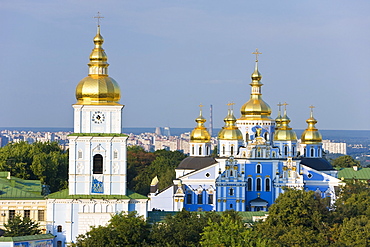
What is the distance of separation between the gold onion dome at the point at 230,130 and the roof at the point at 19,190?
17.3 meters

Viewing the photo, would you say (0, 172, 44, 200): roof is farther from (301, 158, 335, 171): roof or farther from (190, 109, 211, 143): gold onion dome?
(301, 158, 335, 171): roof

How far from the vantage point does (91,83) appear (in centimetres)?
4447

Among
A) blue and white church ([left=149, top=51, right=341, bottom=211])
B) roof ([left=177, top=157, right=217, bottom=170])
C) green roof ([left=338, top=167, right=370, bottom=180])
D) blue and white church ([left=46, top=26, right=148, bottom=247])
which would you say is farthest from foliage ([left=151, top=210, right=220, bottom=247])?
green roof ([left=338, top=167, right=370, bottom=180])

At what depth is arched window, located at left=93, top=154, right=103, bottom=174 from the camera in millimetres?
44000

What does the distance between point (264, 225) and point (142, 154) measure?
44391 mm

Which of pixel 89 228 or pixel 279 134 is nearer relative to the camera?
pixel 89 228

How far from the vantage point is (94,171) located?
4397 centimetres

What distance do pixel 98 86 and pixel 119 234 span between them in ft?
25.7

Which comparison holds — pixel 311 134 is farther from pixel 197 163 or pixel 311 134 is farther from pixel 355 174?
pixel 197 163

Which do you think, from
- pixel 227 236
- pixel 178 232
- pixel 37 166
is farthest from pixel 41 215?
pixel 37 166

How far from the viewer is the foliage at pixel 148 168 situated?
7081 centimetres

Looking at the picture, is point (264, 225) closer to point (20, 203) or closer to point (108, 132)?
point (108, 132)

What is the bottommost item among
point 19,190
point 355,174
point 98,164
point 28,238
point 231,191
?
point 28,238

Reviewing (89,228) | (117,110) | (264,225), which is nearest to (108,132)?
(117,110)
